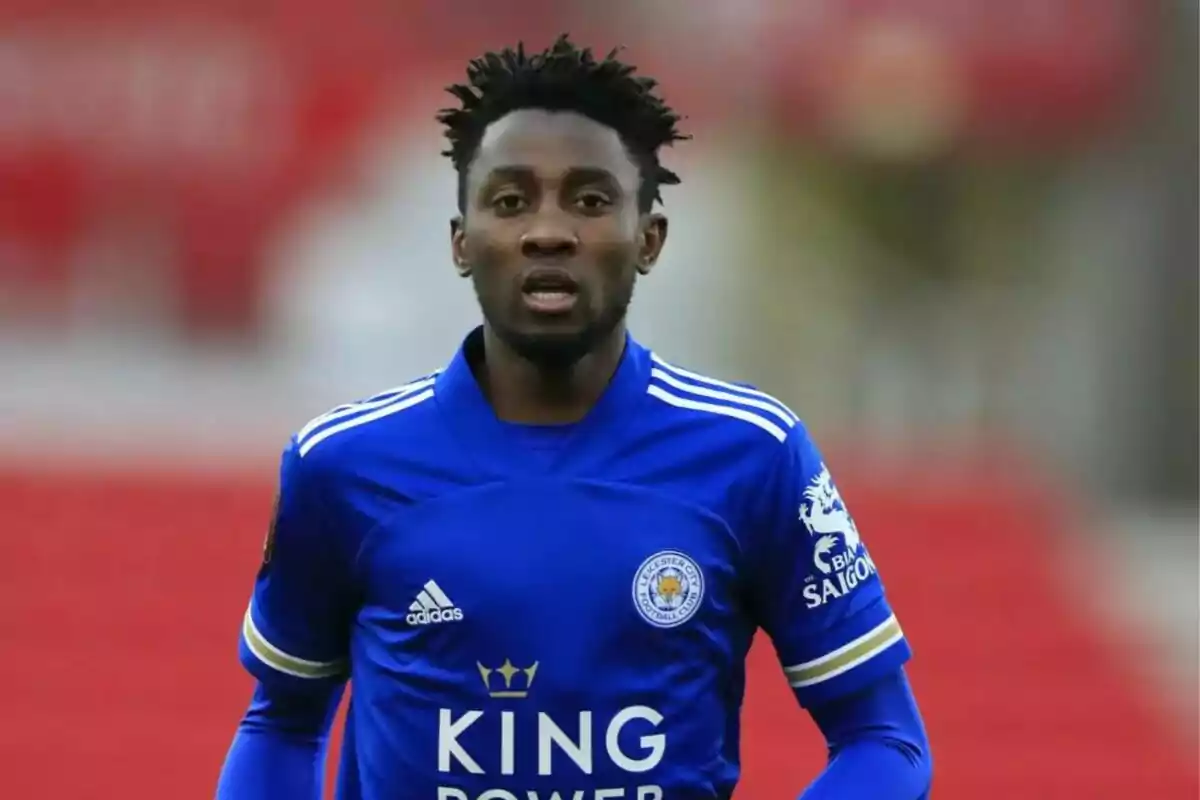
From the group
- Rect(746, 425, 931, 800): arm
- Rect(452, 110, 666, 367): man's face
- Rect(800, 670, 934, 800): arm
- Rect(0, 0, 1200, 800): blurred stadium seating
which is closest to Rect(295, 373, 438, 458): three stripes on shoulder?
Rect(452, 110, 666, 367): man's face

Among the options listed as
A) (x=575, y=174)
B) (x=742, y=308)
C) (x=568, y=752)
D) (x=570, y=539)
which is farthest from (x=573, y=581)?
(x=742, y=308)

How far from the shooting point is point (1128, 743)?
23.6 feet

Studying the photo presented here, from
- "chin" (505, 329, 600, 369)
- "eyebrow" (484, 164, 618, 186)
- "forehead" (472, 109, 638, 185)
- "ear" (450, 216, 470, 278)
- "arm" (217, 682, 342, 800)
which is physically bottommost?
"arm" (217, 682, 342, 800)

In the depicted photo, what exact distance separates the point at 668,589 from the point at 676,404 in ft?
0.65

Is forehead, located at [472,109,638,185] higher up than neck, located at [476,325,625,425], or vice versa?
forehead, located at [472,109,638,185]

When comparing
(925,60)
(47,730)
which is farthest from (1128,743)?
(925,60)

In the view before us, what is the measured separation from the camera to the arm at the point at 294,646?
207 cm

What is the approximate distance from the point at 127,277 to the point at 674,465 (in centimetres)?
857

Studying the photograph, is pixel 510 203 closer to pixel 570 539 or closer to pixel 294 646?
pixel 570 539

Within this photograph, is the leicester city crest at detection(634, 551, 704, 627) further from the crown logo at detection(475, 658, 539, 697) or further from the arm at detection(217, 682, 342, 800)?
the arm at detection(217, 682, 342, 800)

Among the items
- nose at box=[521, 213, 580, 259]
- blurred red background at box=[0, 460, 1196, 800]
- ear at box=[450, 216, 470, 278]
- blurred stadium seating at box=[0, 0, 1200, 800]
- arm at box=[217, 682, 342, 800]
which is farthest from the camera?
blurred stadium seating at box=[0, 0, 1200, 800]

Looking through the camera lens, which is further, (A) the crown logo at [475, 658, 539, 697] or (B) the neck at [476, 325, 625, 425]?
(B) the neck at [476, 325, 625, 425]

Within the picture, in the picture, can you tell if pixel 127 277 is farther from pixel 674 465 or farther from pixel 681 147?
pixel 674 465

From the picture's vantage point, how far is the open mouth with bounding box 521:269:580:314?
6.47 ft
